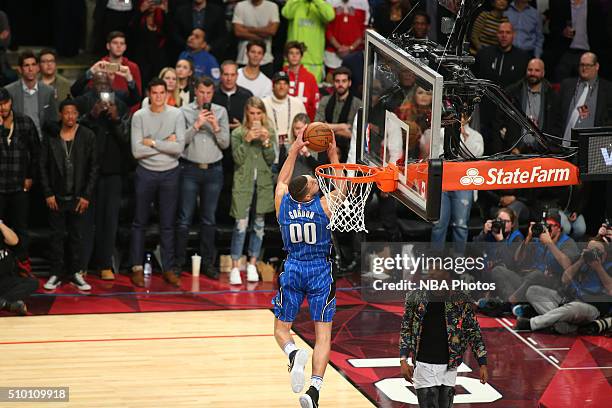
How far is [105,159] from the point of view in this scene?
14.4 metres

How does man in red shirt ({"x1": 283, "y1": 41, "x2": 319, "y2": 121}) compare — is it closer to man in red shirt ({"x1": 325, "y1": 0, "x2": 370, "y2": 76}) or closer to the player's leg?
man in red shirt ({"x1": 325, "y1": 0, "x2": 370, "y2": 76})

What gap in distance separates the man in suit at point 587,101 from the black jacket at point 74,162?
20.7 feet

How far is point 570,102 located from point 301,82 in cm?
372

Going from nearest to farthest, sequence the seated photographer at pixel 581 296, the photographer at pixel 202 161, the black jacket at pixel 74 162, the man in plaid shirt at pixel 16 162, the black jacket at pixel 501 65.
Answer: the seated photographer at pixel 581 296 < the man in plaid shirt at pixel 16 162 < the black jacket at pixel 74 162 < the photographer at pixel 202 161 < the black jacket at pixel 501 65

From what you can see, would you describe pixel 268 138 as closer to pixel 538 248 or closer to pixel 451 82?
pixel 538 248

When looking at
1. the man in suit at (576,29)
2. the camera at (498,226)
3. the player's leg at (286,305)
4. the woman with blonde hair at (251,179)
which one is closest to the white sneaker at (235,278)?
the woman with blonde hair at (251,179)

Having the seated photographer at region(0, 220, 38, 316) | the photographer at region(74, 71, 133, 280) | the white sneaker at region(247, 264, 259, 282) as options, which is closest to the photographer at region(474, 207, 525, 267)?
the white sneaker at region(247, 264, 259, 282)

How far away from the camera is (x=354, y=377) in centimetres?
1148

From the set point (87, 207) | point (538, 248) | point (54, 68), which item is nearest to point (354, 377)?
point (538, 248)

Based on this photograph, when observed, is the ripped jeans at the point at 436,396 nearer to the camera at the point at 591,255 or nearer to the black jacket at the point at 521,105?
the camera at the point at 591,255

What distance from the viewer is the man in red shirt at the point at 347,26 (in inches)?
649

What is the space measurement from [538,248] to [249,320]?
3.58m

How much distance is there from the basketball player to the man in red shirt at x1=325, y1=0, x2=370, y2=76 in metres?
6.62

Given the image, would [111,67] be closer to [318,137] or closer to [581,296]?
[318,137]
